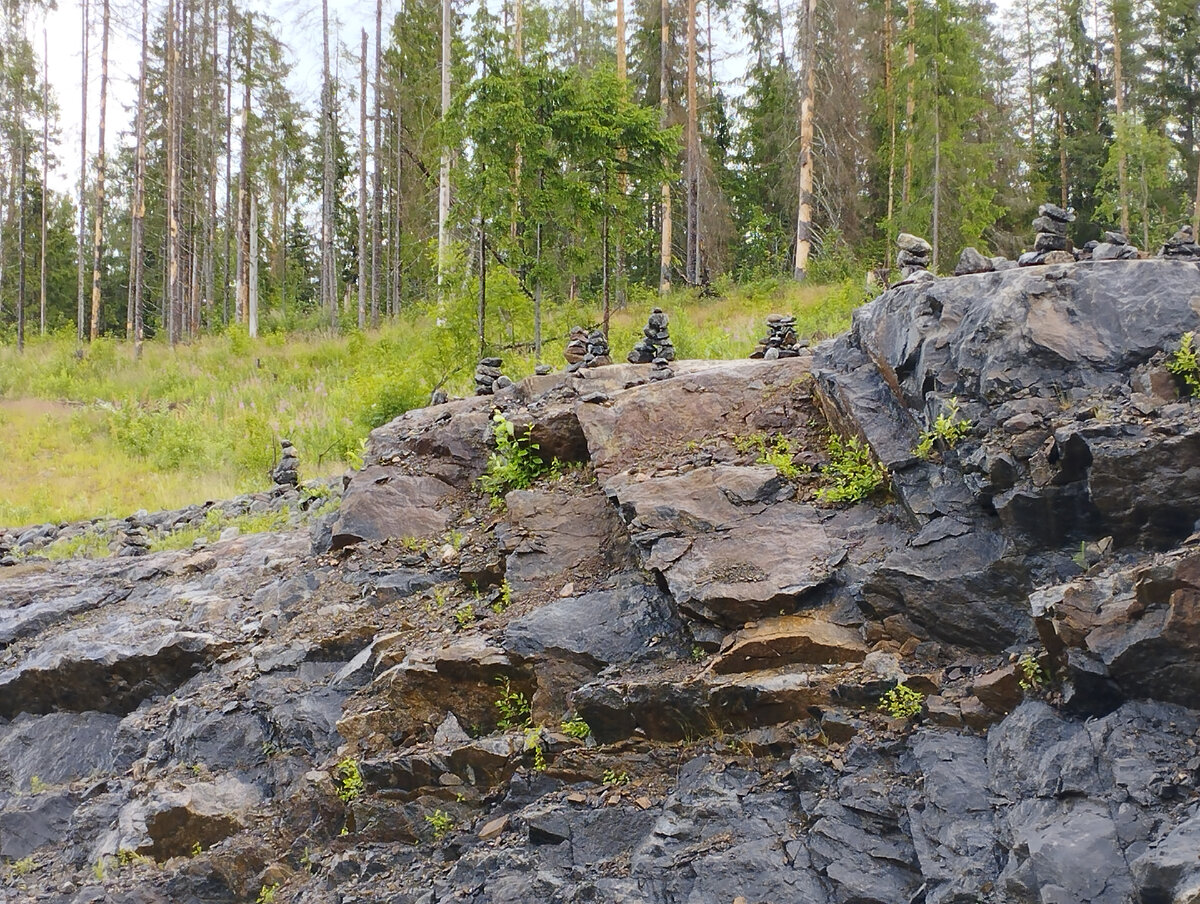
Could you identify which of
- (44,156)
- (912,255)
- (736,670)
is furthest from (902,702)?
(44,156)

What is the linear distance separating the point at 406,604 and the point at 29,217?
1717 inches

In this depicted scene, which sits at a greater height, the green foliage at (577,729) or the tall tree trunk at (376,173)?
the tall tree trunk at (376,173)

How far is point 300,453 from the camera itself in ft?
48.5

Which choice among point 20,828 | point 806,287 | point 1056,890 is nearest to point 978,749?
point 1056,890

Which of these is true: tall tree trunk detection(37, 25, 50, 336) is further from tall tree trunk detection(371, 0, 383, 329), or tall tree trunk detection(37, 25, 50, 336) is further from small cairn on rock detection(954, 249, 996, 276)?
small cairn on rock detection(954, 249, 996, 276)

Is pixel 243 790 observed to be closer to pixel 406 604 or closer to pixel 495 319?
pixel 406 604

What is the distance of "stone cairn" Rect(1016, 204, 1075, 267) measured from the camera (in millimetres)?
5441

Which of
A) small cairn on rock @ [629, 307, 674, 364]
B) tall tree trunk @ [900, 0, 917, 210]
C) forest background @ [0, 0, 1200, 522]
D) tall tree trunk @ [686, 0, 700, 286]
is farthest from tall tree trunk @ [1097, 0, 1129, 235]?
small cairn on rock @ [629, 307, 674, 364]

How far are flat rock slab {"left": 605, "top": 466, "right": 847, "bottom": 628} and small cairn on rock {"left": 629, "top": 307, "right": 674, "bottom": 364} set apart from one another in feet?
7.66

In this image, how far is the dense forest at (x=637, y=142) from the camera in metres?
12.5

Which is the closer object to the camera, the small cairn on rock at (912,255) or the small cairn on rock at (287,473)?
the small cairn on rock at (912,255)

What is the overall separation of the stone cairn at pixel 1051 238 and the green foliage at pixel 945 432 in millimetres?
A: 1405

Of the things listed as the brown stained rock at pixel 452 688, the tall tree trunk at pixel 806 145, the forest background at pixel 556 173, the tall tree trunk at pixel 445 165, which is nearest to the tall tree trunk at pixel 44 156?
the forest background at pixel 556 173

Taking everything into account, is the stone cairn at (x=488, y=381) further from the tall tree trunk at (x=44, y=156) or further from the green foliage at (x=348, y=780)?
the tall tree trunk at (x=44, y=156)
